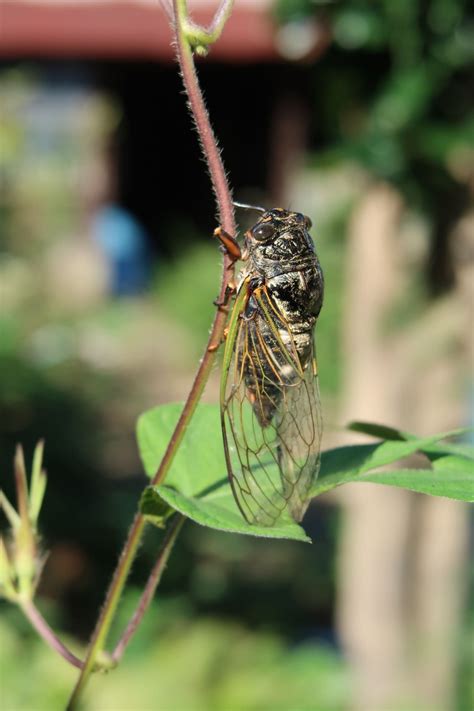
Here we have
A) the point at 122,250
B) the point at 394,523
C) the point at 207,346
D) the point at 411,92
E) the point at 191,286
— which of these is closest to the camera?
the point at 207,346

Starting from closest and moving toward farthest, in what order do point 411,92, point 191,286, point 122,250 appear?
point 411,92
point 191,286
point 122,250

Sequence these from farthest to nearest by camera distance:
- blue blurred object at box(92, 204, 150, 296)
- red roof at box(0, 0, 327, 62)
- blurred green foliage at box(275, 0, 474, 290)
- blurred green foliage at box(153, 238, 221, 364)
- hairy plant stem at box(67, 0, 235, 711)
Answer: blue blurred object at box(92, 204, 150, 296) < red roof at box(0, 0, 327, 62) < blurred green foliage at box(153, 238, 221, 364) < blurred green foliage at box(275, 0, 474, 290) < hairy plant stem at box(67, 0, 235, 711)

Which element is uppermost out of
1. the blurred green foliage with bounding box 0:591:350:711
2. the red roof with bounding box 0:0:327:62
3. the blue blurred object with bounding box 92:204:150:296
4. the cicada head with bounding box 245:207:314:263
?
the red roof with bounding box 0:0:327:62

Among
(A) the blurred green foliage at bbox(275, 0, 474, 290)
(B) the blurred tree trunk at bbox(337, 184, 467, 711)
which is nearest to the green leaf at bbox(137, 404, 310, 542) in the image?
(A) the blurred green foliage at bbox(275, 0, 474, 290)

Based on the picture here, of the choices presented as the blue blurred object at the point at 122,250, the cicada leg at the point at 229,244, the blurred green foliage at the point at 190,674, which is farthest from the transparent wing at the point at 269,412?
the blue blurred object at the point at 122,250

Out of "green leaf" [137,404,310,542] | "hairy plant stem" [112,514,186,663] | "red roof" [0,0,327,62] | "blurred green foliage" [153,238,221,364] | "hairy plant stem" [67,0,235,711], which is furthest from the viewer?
"red roof" [0,0,327,62]

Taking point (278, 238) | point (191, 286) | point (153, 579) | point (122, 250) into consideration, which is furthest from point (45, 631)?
point (122, 250)

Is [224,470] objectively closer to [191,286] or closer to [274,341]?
[274,341]

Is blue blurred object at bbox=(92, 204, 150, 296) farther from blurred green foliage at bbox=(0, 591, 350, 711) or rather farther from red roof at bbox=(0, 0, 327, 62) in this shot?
blurred green foliage at bbox=(0, 591, 350, 711)

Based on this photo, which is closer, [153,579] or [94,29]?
[153,579]
